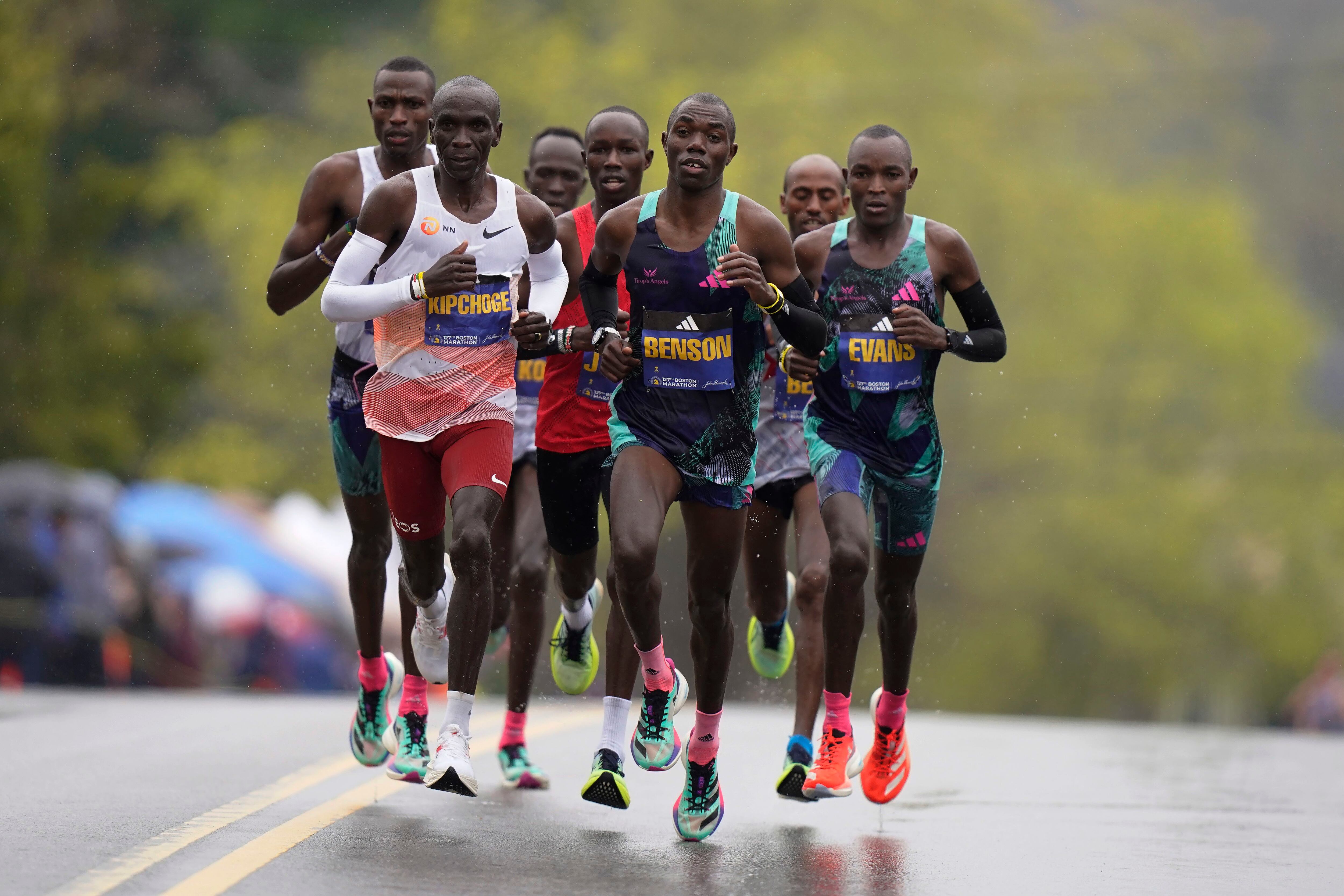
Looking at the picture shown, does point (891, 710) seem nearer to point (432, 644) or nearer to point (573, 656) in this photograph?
point (573, 656)

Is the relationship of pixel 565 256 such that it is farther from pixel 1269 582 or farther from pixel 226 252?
pixel 1269 582

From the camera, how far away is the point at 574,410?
8.51 m

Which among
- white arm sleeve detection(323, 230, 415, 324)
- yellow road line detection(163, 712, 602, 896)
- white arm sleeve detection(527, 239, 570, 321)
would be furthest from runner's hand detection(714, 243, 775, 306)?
yellow road line detection(163, 712, 602, 896)

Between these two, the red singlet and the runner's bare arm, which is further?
the red singlet

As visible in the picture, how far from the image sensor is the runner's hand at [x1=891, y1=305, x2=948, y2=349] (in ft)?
26.3

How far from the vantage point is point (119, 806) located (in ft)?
25.1

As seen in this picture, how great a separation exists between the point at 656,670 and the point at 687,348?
4.13ft

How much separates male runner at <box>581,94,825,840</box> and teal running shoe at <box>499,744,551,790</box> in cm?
167

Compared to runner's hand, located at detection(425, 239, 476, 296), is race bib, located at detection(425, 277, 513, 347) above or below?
below

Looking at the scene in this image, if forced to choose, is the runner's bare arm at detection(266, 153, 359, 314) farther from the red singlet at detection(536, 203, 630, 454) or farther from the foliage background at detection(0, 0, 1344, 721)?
the foliage background at detection(0, 0, 1344, 721)

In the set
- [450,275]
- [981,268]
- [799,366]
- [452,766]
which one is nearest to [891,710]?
[799,366]

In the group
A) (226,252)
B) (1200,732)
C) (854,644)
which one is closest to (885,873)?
(854,644)

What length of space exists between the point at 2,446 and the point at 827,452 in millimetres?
17240

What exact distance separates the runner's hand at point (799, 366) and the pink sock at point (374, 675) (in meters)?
2.39
